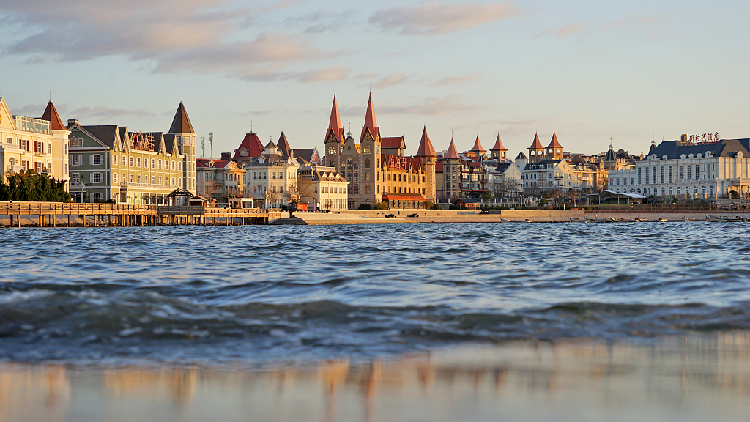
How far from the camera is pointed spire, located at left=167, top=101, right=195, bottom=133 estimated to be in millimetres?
102625

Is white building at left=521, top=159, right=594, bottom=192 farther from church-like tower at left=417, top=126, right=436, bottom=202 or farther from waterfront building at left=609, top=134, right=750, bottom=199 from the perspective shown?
church-like tower at left=417, top=126, right=436, bottom=202

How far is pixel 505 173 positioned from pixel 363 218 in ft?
301

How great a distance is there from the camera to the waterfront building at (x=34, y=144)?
66875 mm

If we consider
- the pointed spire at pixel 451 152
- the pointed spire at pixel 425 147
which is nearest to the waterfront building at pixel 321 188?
the pointed spire at pixel 425 147

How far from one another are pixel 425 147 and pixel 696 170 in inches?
2164

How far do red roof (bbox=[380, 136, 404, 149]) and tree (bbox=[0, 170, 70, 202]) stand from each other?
93196 millimetres

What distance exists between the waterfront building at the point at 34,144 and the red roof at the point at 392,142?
8303 centimetres

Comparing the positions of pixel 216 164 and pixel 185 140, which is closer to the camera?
pixel 185 140

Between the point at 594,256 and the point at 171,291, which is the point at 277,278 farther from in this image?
the point at 594,256

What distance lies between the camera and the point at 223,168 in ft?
406

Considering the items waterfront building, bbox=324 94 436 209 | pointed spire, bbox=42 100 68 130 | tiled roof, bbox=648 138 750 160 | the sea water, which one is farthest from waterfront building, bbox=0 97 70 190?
tiled roof, bbox=648 138 750 160

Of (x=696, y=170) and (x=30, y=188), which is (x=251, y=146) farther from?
(x=696, y=170)

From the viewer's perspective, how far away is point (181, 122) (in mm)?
102500

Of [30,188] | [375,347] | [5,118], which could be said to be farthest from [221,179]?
[375,347]
